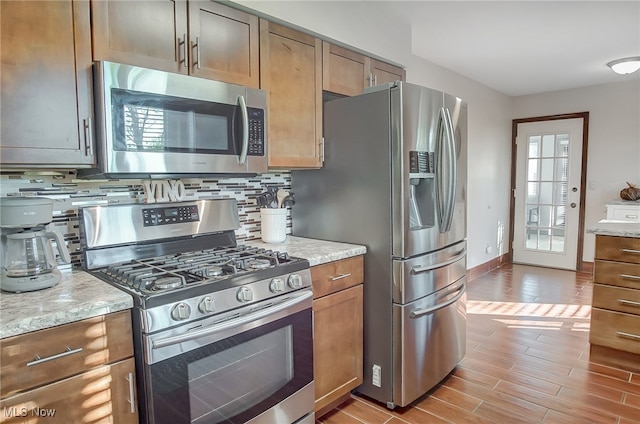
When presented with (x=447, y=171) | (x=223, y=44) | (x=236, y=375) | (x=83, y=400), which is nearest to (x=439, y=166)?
(x=447, y=171)

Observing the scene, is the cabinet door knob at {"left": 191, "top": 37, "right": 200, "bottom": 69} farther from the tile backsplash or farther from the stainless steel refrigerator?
the stainless steel refrigerator

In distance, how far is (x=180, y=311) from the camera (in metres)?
1.36

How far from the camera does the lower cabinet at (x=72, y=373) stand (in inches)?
42.9

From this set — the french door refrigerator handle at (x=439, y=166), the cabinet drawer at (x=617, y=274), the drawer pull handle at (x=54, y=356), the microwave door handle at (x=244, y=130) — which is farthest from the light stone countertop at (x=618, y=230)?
the drawer pull handle at (x=54, y=356)

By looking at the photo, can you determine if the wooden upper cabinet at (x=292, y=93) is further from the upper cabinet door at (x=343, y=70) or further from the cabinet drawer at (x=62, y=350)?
the cabinet drawer at (x=62, y=350)

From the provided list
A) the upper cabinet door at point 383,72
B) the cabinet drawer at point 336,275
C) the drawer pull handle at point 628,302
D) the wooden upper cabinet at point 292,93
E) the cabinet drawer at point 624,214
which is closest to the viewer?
the cabinet drawer at point 336,275

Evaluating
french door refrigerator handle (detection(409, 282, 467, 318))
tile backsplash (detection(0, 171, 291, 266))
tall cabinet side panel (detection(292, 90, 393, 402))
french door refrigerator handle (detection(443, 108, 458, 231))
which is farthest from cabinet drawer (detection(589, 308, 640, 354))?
tile backsplash (detection(0, 171, 291, 266))

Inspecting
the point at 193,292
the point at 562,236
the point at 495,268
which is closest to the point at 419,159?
the point at 193,292

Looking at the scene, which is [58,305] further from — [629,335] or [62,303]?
[629,335]

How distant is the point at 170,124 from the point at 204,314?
0.81 m

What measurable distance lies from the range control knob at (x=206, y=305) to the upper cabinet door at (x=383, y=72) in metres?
1.87

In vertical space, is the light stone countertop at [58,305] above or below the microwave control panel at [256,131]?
below

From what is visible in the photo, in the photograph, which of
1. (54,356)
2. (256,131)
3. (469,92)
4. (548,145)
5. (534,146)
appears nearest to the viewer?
(54,356)

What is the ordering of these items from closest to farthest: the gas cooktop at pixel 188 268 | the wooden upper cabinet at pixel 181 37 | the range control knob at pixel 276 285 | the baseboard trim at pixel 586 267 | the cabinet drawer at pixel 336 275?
1. the gas cooktop at pixel 188 268
2. the wooden upper cabinet at pixel 181 37
3. the range control knob at pixel 276 285
4. the cabinet drawer at pixel 336 275
5. the baseboard trim at pixel 586 267
